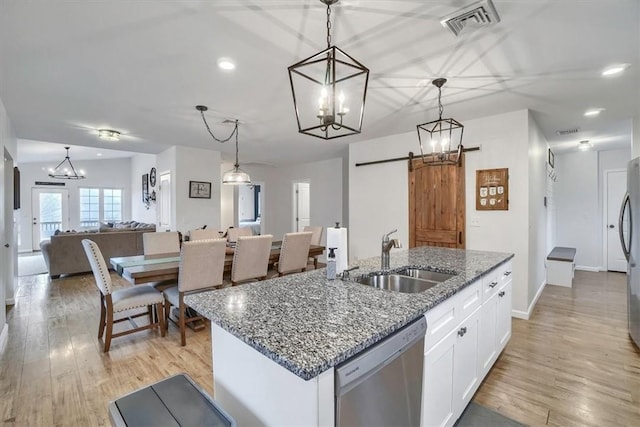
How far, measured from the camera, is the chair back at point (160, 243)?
3.74 m

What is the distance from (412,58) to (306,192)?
610 centimetres

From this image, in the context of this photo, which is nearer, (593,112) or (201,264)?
(201,264)

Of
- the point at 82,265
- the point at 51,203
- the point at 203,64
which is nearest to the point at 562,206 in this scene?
the point at 203,64

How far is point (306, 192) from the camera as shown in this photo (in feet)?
27.2

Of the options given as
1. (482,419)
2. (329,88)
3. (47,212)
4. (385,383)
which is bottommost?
(482,419)

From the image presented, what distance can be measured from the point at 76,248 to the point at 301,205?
495 cm

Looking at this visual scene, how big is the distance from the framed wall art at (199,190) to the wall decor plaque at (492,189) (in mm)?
4758

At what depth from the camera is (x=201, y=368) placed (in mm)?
2459

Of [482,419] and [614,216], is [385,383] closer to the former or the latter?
[482,419]

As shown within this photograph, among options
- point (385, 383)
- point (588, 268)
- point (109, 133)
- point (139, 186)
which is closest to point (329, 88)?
point (385, 383)

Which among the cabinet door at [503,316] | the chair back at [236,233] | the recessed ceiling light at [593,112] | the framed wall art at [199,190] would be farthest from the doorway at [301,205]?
the cabinet door at [503,316]

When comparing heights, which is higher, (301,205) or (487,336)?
(301,205)

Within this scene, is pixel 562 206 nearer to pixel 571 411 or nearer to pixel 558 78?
pixel 558 78

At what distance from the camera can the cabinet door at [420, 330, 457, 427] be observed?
139cm
